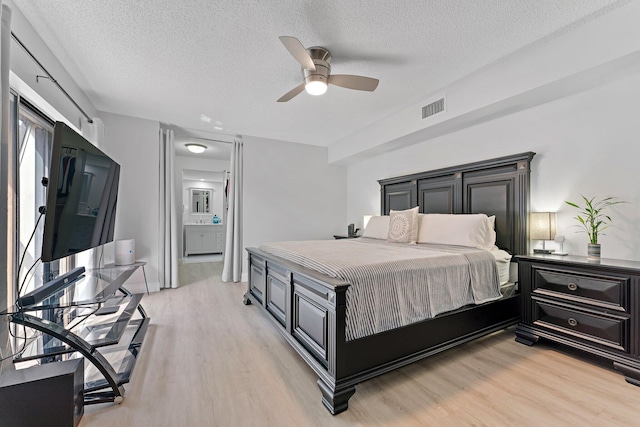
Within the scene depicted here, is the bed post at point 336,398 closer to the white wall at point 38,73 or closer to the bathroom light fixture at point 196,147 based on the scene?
the white wall at point 38,73

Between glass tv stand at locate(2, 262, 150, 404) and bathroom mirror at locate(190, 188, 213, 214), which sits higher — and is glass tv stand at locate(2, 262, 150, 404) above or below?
below

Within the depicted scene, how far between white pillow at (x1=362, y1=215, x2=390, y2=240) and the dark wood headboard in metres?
0.58

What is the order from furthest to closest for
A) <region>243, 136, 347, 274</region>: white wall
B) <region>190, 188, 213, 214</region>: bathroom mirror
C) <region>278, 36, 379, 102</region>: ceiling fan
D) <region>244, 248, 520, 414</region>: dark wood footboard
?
<region>190, 188, 213, 214</region>: bathroom mirror
<region>243, 136, 347, 274</region>: white wall
<region>278, 36, 379, 102</region>: ceiling fan
<region>244, 248, 520, 414</region>: dark wood footboard

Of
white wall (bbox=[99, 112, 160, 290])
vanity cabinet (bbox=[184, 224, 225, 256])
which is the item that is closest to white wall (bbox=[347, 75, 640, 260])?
white wall (bbox=[99, 112, 160, 290])

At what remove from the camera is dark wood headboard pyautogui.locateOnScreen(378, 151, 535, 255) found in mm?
2900

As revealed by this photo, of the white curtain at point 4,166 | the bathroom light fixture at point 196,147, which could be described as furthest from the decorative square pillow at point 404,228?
the bathroom light fixture at point 196,147

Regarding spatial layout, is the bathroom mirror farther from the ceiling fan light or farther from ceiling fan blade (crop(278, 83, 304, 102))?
the ceiling fan light

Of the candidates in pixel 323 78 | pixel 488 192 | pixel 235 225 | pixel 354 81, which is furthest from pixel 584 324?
pixel 235 225

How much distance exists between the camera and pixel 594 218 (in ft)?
8.00

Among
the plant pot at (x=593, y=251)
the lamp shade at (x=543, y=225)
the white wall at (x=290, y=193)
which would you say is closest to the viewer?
the plant pot at (x=593, y=251)

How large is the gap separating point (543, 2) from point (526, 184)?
1.63m

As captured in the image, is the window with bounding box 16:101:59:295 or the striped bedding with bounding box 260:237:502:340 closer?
the striped bedding with bounding box 260:237:502:340

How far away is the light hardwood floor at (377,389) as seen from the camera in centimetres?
155

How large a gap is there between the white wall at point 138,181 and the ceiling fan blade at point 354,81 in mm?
3265
